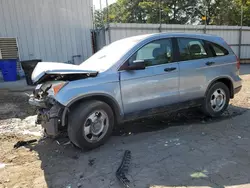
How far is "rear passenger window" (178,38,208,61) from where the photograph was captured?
4.35m

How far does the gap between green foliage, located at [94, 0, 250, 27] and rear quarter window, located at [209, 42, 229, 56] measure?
62.8 feet

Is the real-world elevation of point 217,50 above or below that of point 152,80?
above

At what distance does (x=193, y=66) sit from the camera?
14.4 ft

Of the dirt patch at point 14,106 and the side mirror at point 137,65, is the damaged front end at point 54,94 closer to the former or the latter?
the side mirror at point 137,65

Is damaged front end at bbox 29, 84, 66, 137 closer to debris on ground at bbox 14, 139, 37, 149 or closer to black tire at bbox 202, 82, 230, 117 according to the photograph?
debris on ground at bbox 14, 139, 37, 149

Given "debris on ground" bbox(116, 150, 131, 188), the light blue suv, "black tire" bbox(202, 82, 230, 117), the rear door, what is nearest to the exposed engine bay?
the light blue suv

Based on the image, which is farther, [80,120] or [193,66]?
[193,66]

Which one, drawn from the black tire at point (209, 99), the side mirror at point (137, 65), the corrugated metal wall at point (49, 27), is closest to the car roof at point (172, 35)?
the side mirror at point (137, 65)

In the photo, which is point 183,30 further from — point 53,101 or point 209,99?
point 53,101

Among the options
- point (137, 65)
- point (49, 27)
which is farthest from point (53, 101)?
point (49, 27)

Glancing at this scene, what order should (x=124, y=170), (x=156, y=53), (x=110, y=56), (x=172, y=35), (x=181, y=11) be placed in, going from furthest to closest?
(x=181, y=11), (x=172, y=35), (x=156, y=53), (x=110, y=56), (x=124, y=170)

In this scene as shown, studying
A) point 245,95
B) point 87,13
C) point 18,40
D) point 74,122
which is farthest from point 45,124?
point 87,13

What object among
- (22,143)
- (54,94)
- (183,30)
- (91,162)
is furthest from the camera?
(183,30)

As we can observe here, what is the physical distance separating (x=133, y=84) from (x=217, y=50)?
91.2 inches
